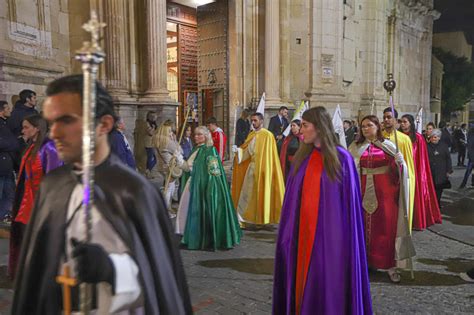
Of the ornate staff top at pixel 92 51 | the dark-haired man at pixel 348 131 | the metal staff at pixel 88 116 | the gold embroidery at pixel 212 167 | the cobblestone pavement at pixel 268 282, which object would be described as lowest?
the cobblestone pavement at pixel 268 282

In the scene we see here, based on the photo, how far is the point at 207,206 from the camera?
668 centimetres

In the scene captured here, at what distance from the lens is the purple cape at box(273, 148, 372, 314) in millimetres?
3473

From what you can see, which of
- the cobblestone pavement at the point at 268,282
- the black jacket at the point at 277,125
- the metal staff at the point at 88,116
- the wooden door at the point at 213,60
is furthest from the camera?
the wooden door at the point at 213,60

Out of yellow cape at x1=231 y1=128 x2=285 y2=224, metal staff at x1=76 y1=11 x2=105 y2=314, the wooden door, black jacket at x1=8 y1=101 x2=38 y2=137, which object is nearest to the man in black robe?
metal staff at x1=76 y1=11 x2=105 y2=314

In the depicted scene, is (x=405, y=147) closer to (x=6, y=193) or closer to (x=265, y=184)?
(x=265, y=184)

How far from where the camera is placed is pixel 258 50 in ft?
51.9

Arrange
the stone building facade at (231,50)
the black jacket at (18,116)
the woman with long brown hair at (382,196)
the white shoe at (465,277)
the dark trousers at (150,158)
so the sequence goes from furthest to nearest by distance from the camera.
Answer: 1. the dark trousers at (150,158)
2. the stone building facade at (231,50)
3. the black jacket at (18,116)
4. the white shoe at (465,277)
5. the woman with long brown hair at (382,196)

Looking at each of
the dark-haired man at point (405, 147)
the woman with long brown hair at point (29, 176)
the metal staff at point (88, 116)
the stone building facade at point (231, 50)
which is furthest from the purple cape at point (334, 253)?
the stone building facade at point (231, 50)

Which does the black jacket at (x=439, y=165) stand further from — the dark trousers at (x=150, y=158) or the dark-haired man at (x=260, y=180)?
the dark trousers at (x=150, y=158)

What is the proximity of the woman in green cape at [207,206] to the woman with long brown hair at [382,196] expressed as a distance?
2.17m

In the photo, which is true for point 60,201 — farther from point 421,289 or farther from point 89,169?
point 421,289

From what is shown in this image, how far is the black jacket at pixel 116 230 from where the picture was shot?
1.79m

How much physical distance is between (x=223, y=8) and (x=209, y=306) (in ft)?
42.1

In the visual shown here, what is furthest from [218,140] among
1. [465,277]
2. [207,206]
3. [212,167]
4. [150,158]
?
[465,277]
